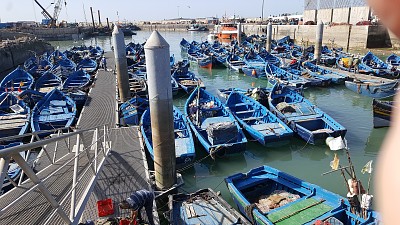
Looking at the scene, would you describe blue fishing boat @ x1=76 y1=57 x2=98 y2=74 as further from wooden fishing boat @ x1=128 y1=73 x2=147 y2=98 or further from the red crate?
the red crate

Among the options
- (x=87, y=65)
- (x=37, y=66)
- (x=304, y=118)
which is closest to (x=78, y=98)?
(x=37, y=66)

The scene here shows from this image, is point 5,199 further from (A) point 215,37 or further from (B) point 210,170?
(A) point 215,37

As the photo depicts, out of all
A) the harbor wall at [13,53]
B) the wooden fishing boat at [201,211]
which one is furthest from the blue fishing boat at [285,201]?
the harbor wall at [13,53]

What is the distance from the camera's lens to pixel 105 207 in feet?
28.3

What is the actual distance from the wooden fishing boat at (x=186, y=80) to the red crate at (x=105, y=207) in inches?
701

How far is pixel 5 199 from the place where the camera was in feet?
26.1

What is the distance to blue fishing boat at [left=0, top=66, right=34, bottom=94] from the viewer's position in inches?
926

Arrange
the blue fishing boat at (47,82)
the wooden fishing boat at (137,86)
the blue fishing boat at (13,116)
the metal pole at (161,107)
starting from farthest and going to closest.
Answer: the blue fishing boat at (47,82) → the wooden fishing boat at (137,86) → the blue fishing boat at (13,116) → the metal pole at (161,107)

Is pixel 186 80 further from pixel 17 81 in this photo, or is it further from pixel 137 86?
pixel 17 81

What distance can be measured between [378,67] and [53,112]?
99.6 feet

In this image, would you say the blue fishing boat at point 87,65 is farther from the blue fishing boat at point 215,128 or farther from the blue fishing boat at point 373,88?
the blue fishing boat at point 373,88

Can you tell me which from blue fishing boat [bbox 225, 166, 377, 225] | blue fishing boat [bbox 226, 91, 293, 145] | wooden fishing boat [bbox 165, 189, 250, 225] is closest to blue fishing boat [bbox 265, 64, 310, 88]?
blue fishing boat [bbox 226, 91, 293, 145]

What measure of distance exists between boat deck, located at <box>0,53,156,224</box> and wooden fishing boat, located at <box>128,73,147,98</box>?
127 inches

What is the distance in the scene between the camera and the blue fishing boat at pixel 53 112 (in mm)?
16548
